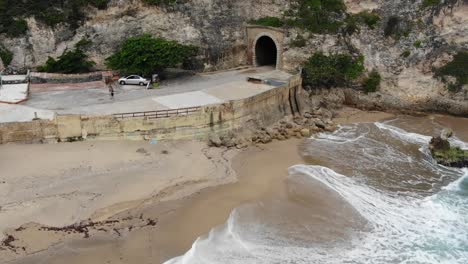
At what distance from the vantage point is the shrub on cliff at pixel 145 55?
34219 millimetres

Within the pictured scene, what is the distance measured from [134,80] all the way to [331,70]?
15.7m

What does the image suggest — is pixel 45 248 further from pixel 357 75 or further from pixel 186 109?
pixel 357 75

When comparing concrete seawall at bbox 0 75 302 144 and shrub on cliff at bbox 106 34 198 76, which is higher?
shrub on cliff at bbox 106 34 198 76

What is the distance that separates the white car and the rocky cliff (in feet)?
11.3

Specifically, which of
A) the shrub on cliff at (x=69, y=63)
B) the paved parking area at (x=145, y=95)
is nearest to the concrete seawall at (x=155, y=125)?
the paved parking area at (x=145, y=95)

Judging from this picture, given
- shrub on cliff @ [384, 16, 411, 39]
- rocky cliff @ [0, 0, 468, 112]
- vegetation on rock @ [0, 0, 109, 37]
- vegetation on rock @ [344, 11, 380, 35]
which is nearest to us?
vegetation on rock @ [0, 0, 109, 37]

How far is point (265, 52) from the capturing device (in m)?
41.8

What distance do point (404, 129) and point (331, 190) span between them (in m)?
12.4

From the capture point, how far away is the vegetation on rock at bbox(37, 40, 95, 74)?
3494cm

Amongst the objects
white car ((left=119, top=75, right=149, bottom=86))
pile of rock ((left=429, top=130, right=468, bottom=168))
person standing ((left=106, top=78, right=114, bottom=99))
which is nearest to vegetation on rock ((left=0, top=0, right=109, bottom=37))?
person standing ((left=106, top=78, right=114, bottom=99))

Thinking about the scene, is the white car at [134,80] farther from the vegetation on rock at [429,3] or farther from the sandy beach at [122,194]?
the vegetation on rock at [429,3]

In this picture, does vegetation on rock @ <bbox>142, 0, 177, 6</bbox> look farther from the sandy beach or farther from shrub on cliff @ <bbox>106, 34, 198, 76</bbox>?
the sandy beach

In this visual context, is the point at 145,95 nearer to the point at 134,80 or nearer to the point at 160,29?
the point at 134,80

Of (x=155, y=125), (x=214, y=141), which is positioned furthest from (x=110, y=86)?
(x=214, y=141)
